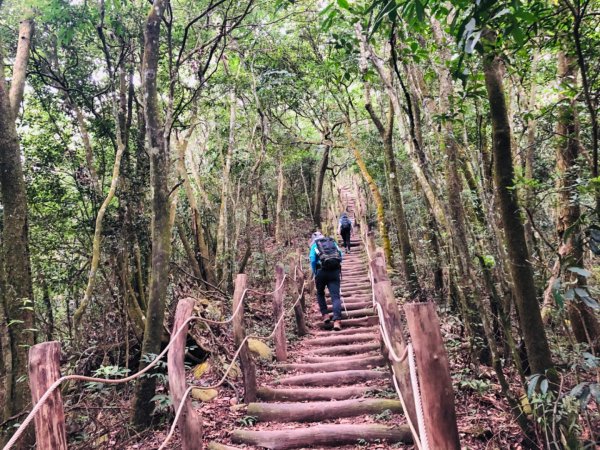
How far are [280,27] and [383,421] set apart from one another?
9384mm

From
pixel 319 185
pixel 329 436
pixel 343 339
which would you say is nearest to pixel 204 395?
pixel 329 436

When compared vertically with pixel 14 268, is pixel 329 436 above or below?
below

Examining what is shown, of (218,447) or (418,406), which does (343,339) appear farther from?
(418,406)

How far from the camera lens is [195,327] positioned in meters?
6.38

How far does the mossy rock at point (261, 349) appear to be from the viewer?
6.41 m

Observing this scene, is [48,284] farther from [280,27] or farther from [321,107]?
[321,107]

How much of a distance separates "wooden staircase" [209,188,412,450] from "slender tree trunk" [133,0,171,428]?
1274 millimetres

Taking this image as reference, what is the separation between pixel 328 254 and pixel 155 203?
392 cm

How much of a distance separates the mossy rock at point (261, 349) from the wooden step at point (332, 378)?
0.89m

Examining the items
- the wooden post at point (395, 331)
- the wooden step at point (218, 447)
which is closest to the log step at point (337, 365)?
the wooden post at point (395, 331)

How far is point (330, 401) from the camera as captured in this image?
16.0ft

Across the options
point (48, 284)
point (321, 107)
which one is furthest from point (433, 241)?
point (48, 284)

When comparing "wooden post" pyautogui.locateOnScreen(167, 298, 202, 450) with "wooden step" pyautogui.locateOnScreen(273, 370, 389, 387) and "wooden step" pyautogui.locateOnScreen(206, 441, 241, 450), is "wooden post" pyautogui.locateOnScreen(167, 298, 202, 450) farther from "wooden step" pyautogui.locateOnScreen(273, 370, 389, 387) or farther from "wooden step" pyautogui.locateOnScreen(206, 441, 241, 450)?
"wooden step" pyautogui.locateOnScreen(273, 370, 389, 387)

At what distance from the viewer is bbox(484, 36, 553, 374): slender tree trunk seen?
10.1ft
